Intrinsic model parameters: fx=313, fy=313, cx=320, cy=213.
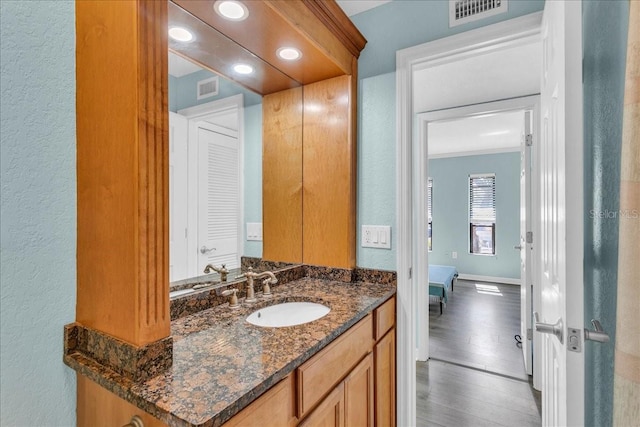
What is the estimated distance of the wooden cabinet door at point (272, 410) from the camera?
2.39 feet

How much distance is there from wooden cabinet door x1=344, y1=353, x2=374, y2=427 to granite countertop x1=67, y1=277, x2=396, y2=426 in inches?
9.2

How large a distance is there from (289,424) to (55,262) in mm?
810

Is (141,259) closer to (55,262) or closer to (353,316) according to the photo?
(55,262)

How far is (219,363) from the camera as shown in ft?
2.82

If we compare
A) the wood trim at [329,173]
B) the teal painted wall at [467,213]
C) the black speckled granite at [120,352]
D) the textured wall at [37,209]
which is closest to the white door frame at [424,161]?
the wood trim at [329,173]

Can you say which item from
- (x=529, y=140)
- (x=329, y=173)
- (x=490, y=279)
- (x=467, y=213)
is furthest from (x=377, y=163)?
(x=490, y=279)

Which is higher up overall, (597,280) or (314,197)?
(314,197)

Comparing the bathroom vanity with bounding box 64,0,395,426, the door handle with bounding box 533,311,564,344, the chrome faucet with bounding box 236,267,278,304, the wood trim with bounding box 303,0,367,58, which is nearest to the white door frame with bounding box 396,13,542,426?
the wood trim with bounding box 303,0,367,58

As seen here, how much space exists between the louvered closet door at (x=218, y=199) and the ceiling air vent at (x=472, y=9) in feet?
4.28

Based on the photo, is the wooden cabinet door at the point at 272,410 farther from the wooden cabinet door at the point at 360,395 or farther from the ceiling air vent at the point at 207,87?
the ceiling air vent at the point at 207,87

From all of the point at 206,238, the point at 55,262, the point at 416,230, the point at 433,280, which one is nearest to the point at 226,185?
the point at 206,238

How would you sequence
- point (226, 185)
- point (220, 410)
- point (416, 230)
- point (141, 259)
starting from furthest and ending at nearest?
point (416, 230) < point (226, 185) < point (141, 259) < point (220, 410)

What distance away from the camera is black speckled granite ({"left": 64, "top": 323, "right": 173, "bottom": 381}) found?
2.53ft

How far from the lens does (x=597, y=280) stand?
1.02 meters
